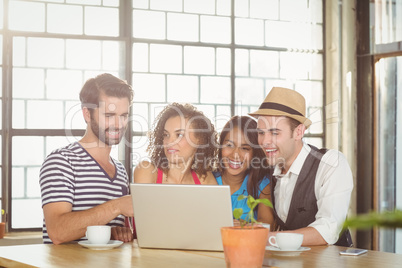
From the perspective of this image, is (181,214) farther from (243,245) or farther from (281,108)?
(281,108)

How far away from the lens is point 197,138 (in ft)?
8.86

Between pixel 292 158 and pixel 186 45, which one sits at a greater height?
pixel 186 45

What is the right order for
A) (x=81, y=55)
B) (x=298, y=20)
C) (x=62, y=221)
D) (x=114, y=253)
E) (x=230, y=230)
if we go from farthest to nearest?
(x=298, y=20) < (x=81, y=55) < (x=62, y=221) < (x=114, y=253) < (x=230, y=230)

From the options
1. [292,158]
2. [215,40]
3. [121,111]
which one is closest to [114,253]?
[121,111]

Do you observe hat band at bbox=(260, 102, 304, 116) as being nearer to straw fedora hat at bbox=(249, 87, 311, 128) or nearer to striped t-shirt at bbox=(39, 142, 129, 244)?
straw fedora hat at bbox=(249, 87, 311, 128)

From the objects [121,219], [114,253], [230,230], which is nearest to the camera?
[230,230]

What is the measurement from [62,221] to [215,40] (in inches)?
123

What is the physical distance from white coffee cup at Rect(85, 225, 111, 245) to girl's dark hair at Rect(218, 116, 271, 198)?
0.96m

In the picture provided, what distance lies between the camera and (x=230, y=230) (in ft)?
4.74

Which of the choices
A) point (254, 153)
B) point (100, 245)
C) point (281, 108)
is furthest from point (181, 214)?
point (281, 108)

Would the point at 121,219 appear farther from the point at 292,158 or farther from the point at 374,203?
the point at 374,203

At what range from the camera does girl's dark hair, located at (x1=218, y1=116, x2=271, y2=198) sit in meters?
2.72

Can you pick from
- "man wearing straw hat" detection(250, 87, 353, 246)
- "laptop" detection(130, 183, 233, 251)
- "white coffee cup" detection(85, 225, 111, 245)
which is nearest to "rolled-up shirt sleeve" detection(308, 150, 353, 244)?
"man wearing straw hat" detection(250, 87, 353, 246)

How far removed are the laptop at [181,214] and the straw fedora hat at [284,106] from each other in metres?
1.11
